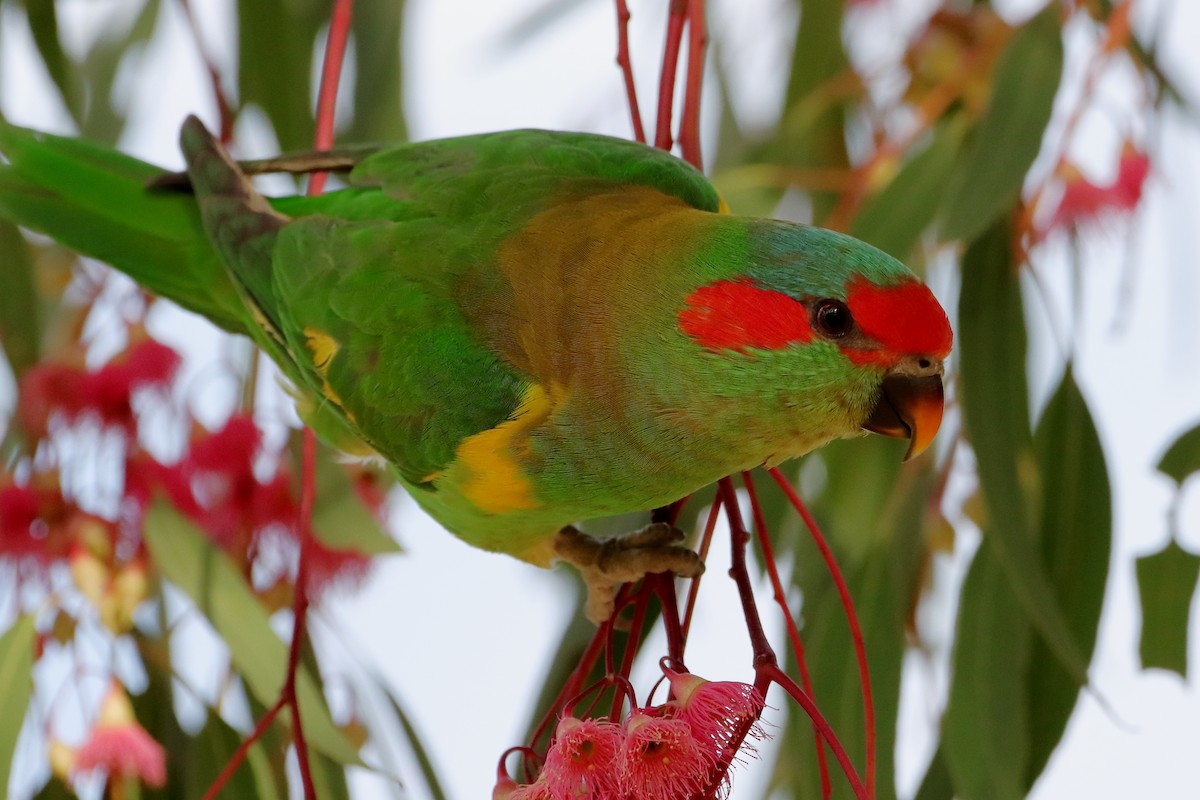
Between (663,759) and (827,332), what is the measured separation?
1.07 ft

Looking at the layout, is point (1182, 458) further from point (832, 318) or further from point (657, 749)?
point (657, 749)

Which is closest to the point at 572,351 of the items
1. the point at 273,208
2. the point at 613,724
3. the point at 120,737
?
the point at 613,724

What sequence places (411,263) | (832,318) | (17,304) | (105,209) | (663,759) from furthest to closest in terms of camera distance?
(17,304) → (105,209) → (411,263) → (832,318) → (663,759)

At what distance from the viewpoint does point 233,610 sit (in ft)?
4.34

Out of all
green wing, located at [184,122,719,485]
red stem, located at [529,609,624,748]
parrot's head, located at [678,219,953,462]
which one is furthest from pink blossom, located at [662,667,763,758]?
green wing, located at [184,122,719,485]

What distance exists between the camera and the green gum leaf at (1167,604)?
4.20ft

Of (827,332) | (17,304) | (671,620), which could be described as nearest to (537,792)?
(671,620)

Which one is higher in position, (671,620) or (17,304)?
(17,304)

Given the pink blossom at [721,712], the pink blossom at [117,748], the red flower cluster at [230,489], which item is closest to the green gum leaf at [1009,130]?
the pink blossom at [721,712]

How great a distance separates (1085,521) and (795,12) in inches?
36.9

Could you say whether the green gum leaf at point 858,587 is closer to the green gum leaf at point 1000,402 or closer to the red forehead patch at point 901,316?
the green gum leaf at point 1000,402

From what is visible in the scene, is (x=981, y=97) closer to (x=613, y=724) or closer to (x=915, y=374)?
(x=915, y=374)

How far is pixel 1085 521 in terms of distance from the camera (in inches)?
57.2

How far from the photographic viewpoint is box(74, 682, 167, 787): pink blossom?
1288 millimetres
